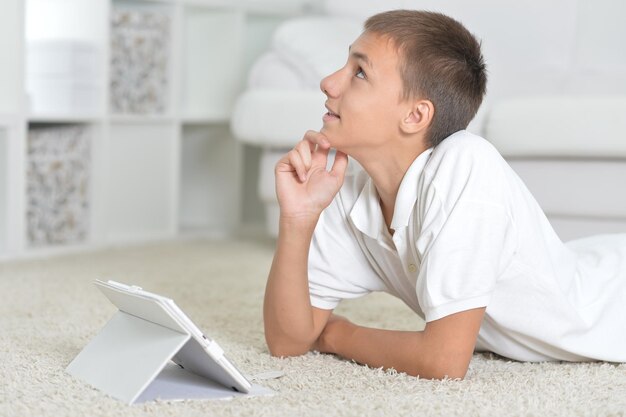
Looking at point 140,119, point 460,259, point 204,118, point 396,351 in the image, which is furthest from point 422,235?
point 204,118

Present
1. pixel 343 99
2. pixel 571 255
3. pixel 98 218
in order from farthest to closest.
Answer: pixel 98 218 < pixel 571 255 < pixel 343 99

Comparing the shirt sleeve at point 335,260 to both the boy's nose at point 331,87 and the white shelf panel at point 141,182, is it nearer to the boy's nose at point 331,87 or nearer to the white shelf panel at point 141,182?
the boy's nose at point 331,87

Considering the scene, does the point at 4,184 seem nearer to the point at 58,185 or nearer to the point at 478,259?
the point at 58,185

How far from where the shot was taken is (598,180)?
2094 mm

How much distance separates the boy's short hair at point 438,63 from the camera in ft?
4.20

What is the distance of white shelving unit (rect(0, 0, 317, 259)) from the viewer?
2.35 m

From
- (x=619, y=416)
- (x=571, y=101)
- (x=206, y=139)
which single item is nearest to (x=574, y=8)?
(x=571, y=101)

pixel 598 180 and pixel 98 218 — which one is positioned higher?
pixel 598 180

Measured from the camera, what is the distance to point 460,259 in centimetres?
118

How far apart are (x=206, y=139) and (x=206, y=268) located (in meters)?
0.81

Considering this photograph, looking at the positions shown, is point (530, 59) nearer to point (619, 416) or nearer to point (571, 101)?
point (571, 101)

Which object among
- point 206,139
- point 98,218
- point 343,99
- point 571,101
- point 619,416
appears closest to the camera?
point 619,416

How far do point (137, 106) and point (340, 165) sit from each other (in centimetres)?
151

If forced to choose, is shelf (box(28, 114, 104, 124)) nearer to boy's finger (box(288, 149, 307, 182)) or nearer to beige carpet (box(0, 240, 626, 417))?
beige carpet (box(0, 240, 626, 417))
